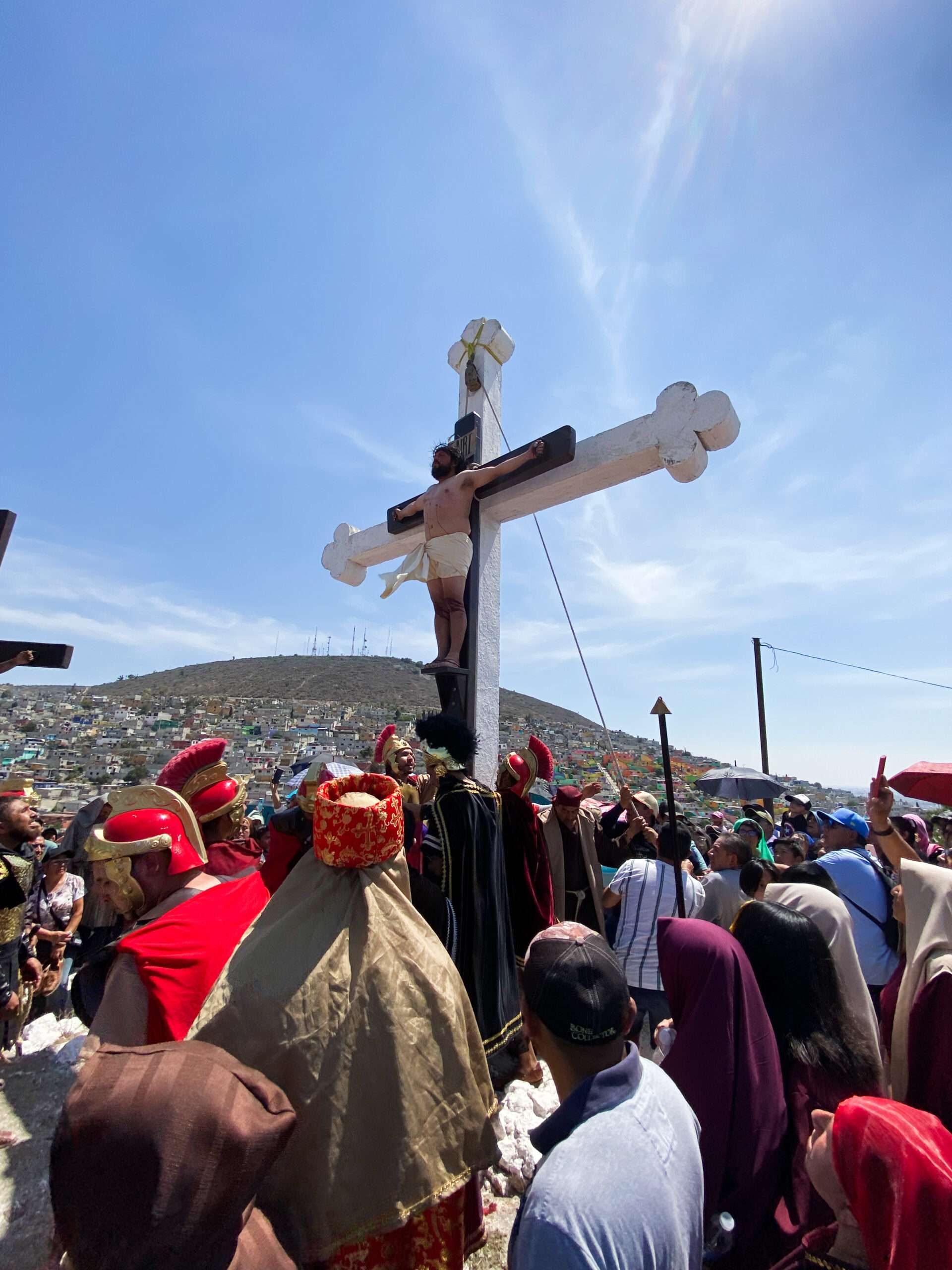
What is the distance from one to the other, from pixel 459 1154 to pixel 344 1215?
1.10ft

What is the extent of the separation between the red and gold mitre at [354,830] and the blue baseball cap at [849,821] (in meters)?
4.07

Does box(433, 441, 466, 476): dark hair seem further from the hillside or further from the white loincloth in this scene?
the hillside

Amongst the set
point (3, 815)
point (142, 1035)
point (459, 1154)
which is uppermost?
point (3, 815)

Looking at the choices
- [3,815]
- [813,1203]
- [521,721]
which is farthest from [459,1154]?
[521,721]

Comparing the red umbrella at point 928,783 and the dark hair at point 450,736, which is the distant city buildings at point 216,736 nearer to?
the dark hair at point 450,736

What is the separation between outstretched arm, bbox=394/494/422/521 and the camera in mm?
6379

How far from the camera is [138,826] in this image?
93.8 inches

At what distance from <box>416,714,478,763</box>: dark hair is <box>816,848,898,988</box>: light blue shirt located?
222 cm

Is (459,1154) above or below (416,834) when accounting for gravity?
below

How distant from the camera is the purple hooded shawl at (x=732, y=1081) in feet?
6.09

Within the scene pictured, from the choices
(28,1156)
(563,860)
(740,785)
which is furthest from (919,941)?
(740,785)

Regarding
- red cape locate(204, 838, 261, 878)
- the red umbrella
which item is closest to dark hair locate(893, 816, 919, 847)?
the red umbrella

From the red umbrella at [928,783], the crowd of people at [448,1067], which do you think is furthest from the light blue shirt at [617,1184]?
the red umbrella at [928,783]

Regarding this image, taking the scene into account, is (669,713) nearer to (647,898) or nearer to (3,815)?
(647,898)
